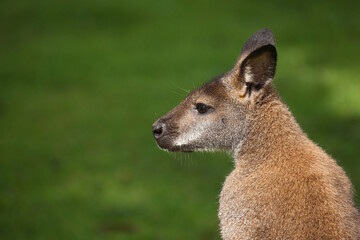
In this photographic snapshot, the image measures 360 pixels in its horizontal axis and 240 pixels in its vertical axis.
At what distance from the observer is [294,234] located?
14.9ft

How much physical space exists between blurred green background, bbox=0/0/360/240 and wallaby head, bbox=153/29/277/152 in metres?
1.12

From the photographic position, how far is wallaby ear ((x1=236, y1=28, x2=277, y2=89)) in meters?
5.01

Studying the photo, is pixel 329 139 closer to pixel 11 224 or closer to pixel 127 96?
pixel 127 96

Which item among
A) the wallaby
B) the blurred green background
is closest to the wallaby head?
the wallaby

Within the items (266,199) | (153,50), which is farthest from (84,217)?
(153,50)

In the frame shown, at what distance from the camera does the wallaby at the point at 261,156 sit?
4609 mm

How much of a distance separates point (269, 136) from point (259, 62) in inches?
25.7

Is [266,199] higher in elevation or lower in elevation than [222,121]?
lower

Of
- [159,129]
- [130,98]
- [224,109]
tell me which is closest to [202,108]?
[224,109]

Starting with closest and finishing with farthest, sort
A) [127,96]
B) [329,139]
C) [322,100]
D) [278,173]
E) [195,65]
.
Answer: [278,173] → [329,139] → [322,100] → [127,96] → [195,65]

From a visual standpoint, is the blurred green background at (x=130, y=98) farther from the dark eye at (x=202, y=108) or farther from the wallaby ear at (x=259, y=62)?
the wallaby ear at (x=259, y=62)

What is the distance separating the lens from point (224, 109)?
214 inches

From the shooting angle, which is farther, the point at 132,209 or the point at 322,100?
the point at 322,100

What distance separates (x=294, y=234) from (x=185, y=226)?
14.1 feet
